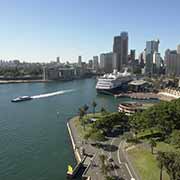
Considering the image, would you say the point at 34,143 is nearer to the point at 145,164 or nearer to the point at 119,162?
the point at 119,162

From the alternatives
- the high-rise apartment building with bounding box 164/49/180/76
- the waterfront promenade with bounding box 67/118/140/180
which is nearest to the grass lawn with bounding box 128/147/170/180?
the waterfront promenade with bounding box 67/118/140/180

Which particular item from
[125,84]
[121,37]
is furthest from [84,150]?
[121,37]

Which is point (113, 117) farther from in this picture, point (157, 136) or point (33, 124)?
point (33, 124)

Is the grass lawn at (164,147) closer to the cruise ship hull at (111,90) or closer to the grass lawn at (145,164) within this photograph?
the grass lawn at (145,164)

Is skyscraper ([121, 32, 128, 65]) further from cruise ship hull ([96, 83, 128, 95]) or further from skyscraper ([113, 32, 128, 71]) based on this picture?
cruise ship hull ([96, 83, 128, 95])

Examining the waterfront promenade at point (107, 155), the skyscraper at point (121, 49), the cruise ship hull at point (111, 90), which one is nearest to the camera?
the waterfront promenade at point (107, 155)

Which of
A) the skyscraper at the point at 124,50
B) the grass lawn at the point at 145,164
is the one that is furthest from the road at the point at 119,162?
the skyscraper at the point at 124,50

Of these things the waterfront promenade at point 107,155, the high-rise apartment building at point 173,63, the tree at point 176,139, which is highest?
the high-rise apartment building at point 173,63
